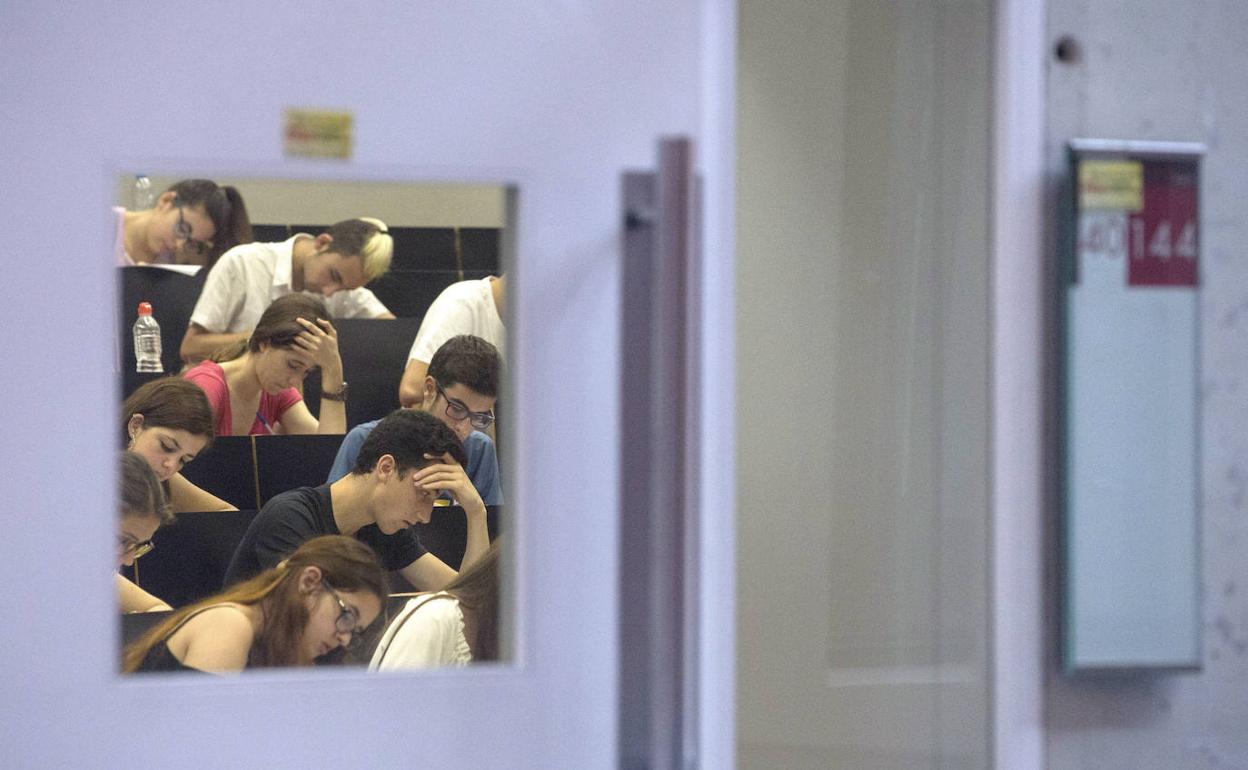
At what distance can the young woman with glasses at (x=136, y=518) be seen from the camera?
2.79 meters

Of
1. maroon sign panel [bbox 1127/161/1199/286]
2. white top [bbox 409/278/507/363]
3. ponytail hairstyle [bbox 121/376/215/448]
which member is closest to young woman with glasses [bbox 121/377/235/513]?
ponytail hairstyle [bbox 121/376/215/448]

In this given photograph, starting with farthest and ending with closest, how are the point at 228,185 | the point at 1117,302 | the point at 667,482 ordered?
1. the point at 228,185
2. the point at 1117,302
3. the point at 667,482

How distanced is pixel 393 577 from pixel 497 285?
2.45 ft

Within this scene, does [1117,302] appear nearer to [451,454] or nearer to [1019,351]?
[1019,351]

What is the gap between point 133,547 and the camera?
9.41ft

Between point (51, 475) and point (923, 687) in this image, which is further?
point (923, 687)

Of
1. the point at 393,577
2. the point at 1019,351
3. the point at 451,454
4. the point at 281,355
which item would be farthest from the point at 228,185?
the point at 1019,351

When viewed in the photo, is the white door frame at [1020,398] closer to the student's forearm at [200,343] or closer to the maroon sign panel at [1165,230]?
the maroon sign panel at [1165,230]

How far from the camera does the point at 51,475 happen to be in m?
1.14

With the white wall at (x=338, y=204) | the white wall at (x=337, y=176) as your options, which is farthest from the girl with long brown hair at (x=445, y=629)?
the white wall at (x=337, y=176)

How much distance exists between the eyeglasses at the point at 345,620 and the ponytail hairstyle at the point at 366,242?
0.79 meters

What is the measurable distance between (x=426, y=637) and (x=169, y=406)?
82 cm

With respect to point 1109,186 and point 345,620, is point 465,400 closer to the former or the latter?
point 345,620

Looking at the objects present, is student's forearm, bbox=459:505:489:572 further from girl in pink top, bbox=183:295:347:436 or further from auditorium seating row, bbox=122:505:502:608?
girl in pink top, bbox=183:295:347:436
